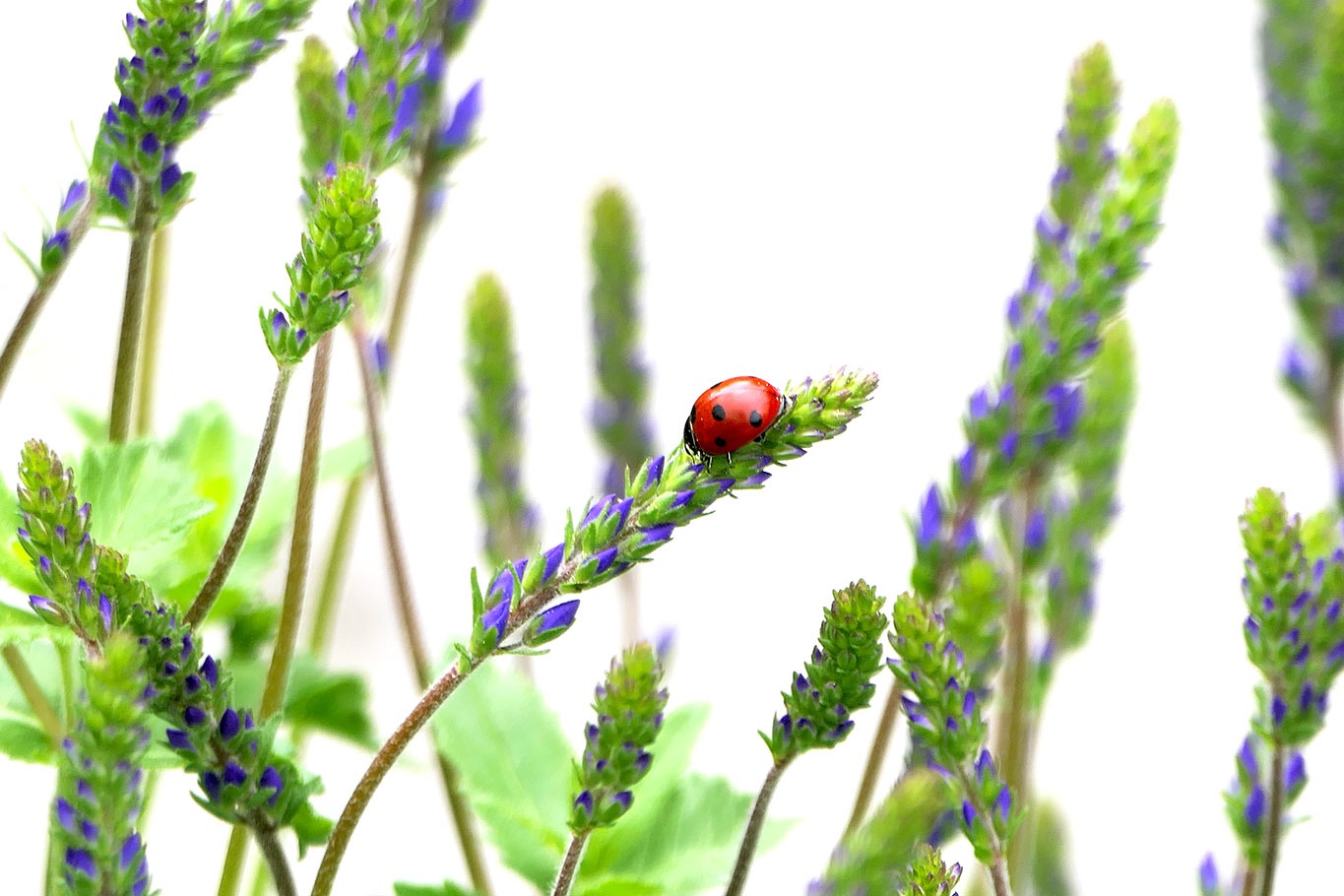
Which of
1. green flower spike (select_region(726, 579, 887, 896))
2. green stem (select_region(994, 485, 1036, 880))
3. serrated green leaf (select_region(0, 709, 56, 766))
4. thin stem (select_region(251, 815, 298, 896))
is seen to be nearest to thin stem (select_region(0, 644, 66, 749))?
serrated green leaf (select_region(0, 709, 56, 766))

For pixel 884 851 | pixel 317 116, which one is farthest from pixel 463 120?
pixel 884 851

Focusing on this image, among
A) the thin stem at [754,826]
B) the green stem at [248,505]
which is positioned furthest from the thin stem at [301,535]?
the thin stem at [754,826]

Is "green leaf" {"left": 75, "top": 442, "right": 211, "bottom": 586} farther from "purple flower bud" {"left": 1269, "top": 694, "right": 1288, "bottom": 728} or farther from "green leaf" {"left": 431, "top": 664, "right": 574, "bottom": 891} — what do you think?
"purple flower bud" {"left": 1269, "top": 694, "right": 1288, "bottom": 728}

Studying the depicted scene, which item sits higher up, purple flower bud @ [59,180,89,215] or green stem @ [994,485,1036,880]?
purple flower bud @ [59,180,89,215]

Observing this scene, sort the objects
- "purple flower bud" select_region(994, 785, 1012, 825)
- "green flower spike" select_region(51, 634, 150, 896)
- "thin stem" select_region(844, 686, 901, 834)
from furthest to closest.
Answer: "thin stem" select_region(844, 686, 901, 834) < "purple flower bud" select_region(994, 785, 1012, 825) < "green flower spike" select_region(51, 634, 150, 896)

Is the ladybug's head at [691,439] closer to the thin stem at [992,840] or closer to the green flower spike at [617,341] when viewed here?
the thin stem at [992,840]

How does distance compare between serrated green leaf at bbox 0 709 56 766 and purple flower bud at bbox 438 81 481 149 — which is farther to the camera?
purple flower bud at bbox 438 81 481 149

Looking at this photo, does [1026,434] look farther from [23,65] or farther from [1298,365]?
[23,65]
